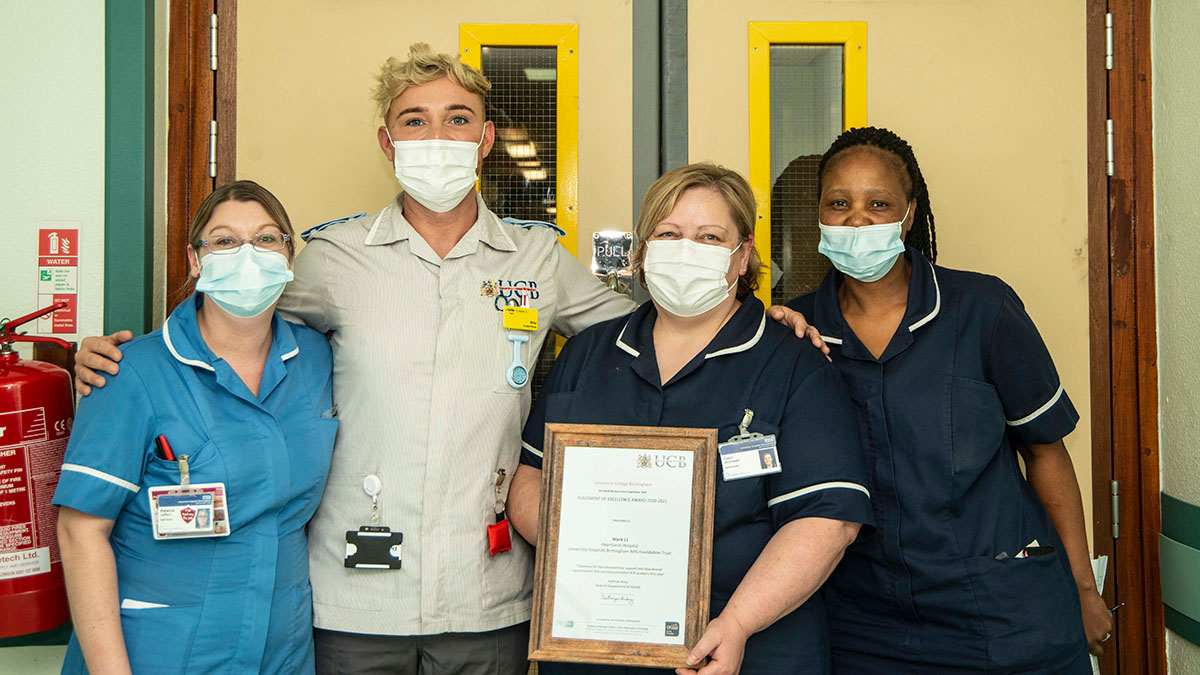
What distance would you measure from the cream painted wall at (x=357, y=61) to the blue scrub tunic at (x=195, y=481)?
90cm

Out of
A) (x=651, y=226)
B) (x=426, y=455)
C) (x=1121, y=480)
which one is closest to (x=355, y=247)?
(x=426, y=455)

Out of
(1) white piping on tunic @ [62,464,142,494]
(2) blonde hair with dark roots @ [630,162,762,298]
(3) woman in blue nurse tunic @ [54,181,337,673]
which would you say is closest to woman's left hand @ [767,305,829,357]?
(2) blonde hair with dark roots @ [630,162,762,298]

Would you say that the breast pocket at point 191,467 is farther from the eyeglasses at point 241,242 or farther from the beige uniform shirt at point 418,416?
the eyeglasses at point 241,242

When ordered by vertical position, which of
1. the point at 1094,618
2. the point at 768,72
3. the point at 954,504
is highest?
the point at 768,72

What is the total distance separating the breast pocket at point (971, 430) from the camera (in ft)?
6.07

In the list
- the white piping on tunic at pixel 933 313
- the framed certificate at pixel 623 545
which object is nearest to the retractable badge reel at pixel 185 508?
the framed certificate at pixel 623 545

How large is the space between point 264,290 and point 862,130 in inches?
62.9

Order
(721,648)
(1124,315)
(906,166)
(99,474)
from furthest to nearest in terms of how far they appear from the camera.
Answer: (1124,315), (906,166), (99,474), (721,648)

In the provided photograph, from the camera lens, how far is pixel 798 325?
73.8 inches

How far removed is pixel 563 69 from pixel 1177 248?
1.90 metres

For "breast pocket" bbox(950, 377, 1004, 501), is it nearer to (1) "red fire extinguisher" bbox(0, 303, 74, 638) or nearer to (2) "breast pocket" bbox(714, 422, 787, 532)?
(2) "breast pocket" bbox(714, 422, 787, 532)

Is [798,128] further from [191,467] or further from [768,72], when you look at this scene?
[191,467]

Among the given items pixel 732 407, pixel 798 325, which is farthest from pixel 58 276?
pixel 798 325

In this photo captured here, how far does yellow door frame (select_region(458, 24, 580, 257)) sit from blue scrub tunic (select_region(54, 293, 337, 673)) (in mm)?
1058
